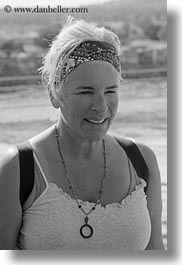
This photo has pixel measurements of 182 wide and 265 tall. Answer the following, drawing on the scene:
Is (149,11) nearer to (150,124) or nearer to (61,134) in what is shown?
(150,124)

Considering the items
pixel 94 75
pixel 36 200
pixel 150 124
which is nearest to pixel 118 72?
pixel 94 75

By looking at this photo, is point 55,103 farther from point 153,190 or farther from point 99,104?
point 153,190

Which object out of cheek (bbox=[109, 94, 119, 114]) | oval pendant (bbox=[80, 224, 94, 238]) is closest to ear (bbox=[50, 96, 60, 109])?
cheek (bbox=[109, 94, 119, 114])

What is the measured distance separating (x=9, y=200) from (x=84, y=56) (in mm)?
293

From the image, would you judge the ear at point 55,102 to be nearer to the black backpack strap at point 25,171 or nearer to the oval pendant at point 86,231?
the black backpack strap at point 25,171

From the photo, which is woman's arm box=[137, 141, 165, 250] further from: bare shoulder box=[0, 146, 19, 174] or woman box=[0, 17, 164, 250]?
bare shoulder box=[0, 146, 19, 174]

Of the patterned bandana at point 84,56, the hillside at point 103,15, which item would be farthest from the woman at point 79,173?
the hillside at point 103,15

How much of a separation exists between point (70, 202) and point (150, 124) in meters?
0.48

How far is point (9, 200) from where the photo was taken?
74 centimetres

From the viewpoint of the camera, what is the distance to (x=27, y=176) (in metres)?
0.73

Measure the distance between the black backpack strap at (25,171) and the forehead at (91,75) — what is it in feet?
0.48

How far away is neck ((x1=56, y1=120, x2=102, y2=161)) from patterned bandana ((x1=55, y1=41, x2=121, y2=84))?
0.10 metres

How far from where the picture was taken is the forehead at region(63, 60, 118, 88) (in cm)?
76

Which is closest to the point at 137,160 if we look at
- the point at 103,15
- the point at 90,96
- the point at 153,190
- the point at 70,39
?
the point at 153,190
